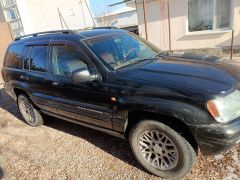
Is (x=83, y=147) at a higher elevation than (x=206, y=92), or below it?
below

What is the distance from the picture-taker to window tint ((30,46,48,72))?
169 inches

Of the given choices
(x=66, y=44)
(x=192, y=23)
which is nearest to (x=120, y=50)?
(x=66, y=44)

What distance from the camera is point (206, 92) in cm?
259

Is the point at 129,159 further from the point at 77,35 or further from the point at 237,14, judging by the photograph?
the point at 237,14

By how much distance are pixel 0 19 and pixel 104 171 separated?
84.0ft

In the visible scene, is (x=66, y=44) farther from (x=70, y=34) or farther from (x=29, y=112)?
(x=29, y=112)

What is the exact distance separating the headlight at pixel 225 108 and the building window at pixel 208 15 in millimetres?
8490

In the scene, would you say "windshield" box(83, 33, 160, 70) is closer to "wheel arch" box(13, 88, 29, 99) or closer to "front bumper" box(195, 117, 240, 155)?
"front bumper" box(195, 117, 240, 155)

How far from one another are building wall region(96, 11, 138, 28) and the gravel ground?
19.9m

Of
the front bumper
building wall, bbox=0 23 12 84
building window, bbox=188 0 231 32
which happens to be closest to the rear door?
the front bumper

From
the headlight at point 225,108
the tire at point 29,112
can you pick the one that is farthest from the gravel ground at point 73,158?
the headlight at point 225,108

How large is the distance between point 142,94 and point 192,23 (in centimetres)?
921

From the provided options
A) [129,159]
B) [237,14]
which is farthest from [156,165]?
[237,14]

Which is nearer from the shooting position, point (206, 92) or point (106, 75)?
point (206, 92)
